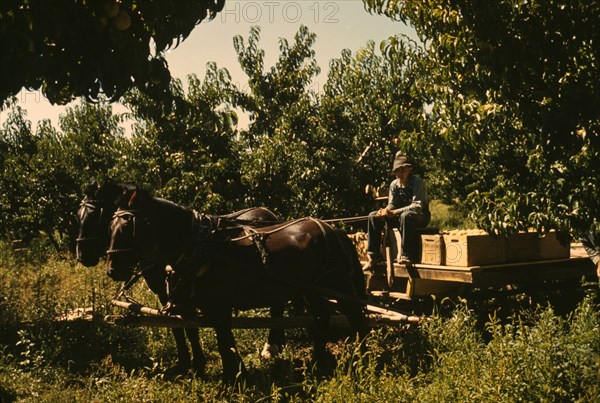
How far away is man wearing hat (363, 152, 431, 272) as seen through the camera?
667cm

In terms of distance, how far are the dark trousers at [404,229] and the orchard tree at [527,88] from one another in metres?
1.02

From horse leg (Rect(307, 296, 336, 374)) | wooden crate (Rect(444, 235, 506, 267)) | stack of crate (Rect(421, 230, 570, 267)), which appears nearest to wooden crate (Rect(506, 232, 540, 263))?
stack of crate (Rect(421, 230, 570, 267))

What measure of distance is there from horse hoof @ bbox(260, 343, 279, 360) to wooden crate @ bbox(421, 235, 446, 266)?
2232 mm

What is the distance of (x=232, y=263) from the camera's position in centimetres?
556

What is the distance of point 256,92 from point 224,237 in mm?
8477

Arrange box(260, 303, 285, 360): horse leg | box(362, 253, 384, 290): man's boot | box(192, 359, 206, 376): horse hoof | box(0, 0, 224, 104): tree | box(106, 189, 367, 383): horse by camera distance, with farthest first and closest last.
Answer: box(362, 253, 384, 290): man's boot < box(260, 303, 285, 360): horse leg < box(192, 359, 206, 376): horse hoof < box(106, 189, 367, 383): horse < box(0, 0, 224, 104): tree

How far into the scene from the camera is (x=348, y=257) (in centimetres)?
645

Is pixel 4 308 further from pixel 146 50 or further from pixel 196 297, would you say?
pixel 146 50

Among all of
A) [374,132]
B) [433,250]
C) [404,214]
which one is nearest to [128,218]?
[404,214]

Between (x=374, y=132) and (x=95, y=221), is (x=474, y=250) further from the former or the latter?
(x=374, y=132)

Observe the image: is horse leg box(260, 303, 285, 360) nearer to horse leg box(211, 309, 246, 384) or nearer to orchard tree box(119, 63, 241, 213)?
horse leg box(211, 309, 246, 384)

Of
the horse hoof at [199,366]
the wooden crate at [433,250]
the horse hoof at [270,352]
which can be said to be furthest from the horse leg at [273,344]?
the wooden crate at [433,250]

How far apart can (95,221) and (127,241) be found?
92cm

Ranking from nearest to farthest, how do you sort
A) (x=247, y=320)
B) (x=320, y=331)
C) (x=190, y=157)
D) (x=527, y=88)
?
1. (x=527, y=88)
2. (x=247, y=320)
3. (x=320, y=331)
4. (x=190, y=157)
